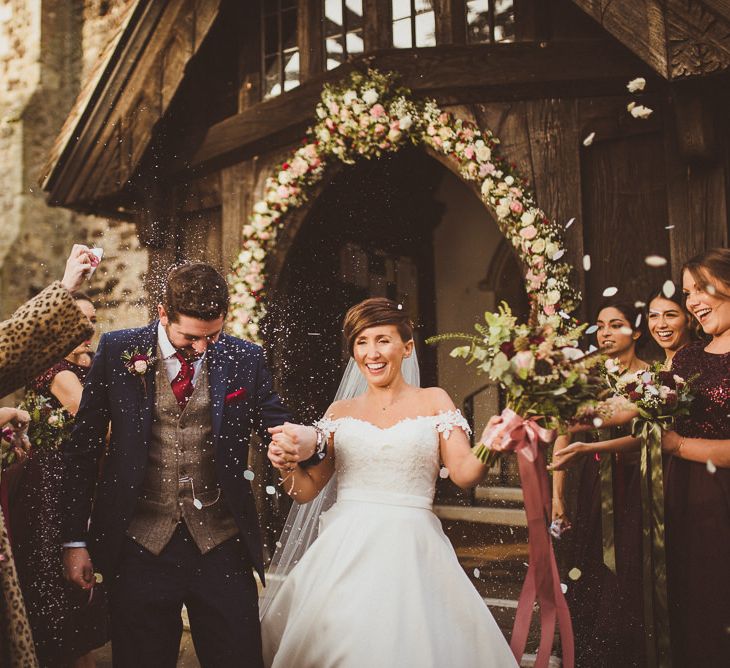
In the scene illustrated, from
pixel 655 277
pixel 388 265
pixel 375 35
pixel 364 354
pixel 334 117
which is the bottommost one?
pixel 364 354

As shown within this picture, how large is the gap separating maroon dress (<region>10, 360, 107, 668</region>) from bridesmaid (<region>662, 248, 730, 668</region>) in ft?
9.98

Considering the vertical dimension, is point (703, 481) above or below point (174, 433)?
below

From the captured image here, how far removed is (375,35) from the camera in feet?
20.8

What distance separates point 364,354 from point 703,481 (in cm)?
166

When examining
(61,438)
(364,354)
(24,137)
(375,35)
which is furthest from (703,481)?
(24,137)

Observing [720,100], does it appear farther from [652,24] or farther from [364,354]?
[364,354]

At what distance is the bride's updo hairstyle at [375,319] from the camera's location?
356cm

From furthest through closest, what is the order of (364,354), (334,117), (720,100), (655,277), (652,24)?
(334,117) → (655,277) → (720,100) → (652,24) → (364,354)

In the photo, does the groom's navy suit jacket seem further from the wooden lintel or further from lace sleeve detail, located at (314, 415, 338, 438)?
the wooden lintel

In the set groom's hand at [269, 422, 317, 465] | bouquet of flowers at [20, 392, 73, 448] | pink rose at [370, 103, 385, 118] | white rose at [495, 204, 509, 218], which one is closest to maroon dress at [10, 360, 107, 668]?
bouquet of flowers at [20, 392, 73, 448]

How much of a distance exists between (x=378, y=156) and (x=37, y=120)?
6.76 meters

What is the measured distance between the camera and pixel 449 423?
3.44 metres

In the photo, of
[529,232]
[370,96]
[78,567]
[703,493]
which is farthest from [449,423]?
[370,96]

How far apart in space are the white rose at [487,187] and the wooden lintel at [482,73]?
0.68 metres
